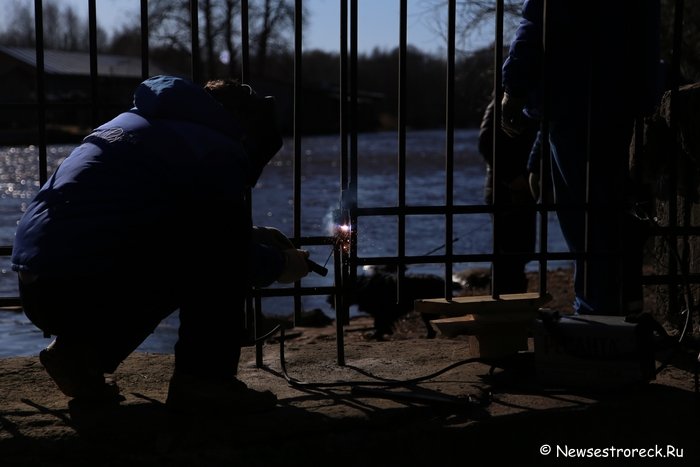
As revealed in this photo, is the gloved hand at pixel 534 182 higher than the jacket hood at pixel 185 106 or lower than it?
lower

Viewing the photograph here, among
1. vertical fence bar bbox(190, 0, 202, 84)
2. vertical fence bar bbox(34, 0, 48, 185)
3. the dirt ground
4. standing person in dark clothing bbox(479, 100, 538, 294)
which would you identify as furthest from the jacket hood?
standing person in dark clothing bbox(479, 100, 538, 294)

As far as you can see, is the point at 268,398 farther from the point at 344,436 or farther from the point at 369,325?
the point at 369,325

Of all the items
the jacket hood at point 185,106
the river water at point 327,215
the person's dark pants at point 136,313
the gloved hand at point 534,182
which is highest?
the jacket hood at point 185,106

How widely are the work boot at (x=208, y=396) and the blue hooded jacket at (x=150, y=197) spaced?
373mm

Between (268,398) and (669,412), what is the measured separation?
4.56ft

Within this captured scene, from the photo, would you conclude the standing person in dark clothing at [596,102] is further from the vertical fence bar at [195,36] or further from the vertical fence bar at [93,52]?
the vertical fence bar at [93,52]

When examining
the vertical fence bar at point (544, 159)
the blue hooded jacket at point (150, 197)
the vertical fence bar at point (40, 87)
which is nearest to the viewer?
the blue hooded jacket at point (150, 197)

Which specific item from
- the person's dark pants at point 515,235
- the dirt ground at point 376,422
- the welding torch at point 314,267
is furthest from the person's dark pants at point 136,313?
the person's dark pants at point 515,235

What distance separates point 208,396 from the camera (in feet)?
11.0

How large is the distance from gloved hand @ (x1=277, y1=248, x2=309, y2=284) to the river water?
31.3 inches

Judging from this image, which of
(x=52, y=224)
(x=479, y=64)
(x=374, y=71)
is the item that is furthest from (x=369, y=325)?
(x=374, y=71)

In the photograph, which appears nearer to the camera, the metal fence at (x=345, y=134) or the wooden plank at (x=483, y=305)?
the metal fence at (x=345, y=134)

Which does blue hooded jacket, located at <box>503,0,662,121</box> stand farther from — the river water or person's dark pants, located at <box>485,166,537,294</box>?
person's dark pants, located at <box>485,166,537,294</box>

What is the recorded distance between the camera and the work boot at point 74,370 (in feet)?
11.0
